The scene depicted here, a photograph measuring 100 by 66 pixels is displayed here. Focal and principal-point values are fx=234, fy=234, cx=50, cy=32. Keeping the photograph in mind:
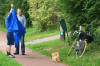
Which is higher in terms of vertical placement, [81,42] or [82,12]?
[82,12]

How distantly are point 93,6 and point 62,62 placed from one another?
2.36 metres

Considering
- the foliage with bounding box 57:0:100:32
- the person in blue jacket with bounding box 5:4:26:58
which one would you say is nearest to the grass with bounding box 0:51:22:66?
the person in blue jacket with bounding box 5:4:26:58

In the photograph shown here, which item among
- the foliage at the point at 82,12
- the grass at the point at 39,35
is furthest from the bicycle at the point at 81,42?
the grass at the point at 39,35

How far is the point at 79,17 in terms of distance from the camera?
9.45 meters

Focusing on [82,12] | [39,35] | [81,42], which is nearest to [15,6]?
[39,35]

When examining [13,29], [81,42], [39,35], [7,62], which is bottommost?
[39,35]

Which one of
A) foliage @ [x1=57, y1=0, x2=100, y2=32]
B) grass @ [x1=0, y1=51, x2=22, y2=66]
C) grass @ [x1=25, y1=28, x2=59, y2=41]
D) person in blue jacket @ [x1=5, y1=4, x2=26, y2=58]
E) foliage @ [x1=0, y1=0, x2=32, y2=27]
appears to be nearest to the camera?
grass @ [x1=0, y1=51, x2=22, y2=66]

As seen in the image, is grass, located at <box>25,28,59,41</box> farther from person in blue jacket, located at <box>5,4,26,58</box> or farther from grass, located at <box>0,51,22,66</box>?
grass, located at <box>0,51,22,66</box>

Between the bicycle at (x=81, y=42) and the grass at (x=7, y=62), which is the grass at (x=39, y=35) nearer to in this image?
the grass at (x=7, y=62)

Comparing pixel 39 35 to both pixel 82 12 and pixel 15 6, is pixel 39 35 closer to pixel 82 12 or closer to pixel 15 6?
pixel 15 6

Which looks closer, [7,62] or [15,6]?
[7,62]

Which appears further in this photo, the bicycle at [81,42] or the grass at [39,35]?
the grass at [39,35]

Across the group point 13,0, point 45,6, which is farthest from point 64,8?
point 13,0

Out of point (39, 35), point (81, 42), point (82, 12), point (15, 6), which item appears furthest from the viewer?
point (15, 6)
